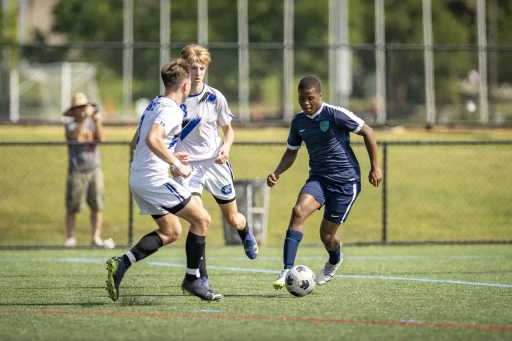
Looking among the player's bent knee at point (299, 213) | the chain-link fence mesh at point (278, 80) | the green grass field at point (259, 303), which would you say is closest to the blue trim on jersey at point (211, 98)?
the player's bent knee at point (299, 213)

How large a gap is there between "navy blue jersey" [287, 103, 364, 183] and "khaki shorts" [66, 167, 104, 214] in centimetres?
647

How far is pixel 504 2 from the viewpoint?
115 feet

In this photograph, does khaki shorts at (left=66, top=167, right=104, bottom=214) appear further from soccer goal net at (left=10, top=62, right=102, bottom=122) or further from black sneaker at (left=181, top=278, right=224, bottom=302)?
soccer goal net at (left=10, top=62, right=102, bottom=122)

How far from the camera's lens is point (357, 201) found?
790 inches

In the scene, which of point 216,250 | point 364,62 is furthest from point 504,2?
point 216,250

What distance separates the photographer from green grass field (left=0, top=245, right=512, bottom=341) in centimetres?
638

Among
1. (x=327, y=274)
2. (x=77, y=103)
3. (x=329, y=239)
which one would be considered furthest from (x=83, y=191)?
(x=329, y=239)

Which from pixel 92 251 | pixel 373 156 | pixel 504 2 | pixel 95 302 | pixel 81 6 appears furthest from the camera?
pixel 504 2

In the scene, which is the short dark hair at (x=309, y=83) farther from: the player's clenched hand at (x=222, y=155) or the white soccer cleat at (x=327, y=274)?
the white soccer cleat at (x=327, y=274)

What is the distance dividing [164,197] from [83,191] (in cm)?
741

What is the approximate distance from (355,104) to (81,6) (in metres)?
10.8

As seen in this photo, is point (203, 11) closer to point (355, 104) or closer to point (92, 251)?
point (355, 104)

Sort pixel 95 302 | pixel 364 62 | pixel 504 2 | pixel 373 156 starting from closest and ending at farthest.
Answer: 1. pixel 95 302
2. pixel 373 156
3. pixel 364 62
4. pixel 504 2

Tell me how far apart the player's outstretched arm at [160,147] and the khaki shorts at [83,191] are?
747 centimetres
